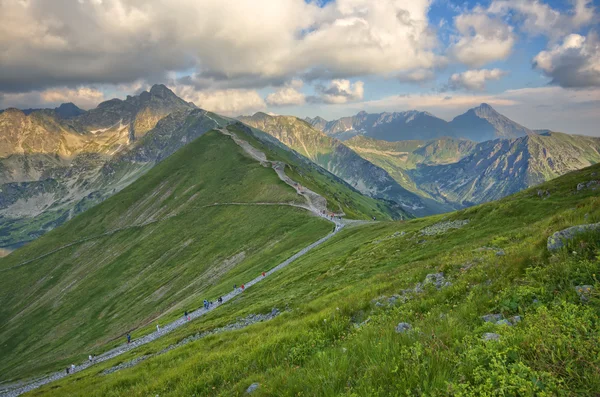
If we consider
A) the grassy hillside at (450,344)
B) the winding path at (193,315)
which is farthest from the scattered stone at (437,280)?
the winding path at (193,315)

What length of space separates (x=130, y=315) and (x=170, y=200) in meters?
112

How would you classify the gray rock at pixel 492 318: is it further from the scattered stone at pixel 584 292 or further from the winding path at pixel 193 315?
the winding path at pixel 193 315

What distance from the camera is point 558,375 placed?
509 cm

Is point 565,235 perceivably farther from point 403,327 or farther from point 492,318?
point 403,327

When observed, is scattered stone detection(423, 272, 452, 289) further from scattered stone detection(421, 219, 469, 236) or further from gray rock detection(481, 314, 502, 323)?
scattered stone detection(421, 219, 469, 236)

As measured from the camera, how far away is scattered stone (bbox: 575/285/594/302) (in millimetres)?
7387

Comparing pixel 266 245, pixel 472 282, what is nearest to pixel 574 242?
pixel 472 282

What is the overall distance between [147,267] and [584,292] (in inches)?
5355

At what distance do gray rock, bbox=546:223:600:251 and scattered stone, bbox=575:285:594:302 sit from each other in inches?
116

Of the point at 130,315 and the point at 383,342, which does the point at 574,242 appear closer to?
the point at 383,342

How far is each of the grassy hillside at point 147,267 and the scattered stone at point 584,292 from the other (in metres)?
60.7

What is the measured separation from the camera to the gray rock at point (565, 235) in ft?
33.5

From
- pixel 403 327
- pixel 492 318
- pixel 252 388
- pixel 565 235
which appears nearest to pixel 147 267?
pixel 252 388

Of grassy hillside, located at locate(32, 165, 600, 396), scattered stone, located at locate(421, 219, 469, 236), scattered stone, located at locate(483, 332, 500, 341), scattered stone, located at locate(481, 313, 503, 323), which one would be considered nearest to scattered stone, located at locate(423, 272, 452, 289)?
grassy hillside, located at locate(32, 165, 600, 396)
